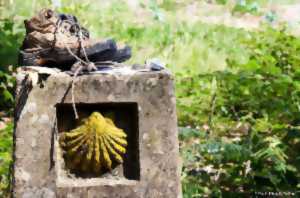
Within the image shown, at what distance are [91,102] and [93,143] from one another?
5.8 inches

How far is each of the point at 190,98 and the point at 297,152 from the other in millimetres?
1374

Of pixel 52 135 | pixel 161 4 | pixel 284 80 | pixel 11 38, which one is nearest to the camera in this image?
pixel 52 135

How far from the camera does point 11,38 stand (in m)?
6.38

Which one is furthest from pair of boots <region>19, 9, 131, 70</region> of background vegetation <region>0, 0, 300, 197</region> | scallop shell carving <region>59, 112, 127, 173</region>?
background vegetation <region>0, 0, 300, 197</region>

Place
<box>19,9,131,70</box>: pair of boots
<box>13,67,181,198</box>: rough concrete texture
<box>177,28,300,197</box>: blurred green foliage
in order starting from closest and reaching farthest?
<box>13,67,181,198</box>: rough concrete texture → <box>19,9,131,70</box>: pair of boots → <box>177,28,300,197</box>: blurred green foliage

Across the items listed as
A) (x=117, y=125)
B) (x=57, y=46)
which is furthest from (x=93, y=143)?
(x=57, y=46)

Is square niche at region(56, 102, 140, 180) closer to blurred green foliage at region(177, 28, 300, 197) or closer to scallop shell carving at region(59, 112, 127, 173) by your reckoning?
scallop shell carving at region(59, 112, 127, 173)

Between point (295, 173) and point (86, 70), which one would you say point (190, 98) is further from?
point (86, 70)

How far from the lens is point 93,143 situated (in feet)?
9.10

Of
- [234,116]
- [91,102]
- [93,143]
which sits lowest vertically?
[93,143]

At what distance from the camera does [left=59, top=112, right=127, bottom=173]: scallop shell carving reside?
276cm

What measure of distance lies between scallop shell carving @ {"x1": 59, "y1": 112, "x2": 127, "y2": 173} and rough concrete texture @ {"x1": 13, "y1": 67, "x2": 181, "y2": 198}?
49 millimetres

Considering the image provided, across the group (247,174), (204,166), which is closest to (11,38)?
(204,166)

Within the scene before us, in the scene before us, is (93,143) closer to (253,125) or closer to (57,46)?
(57,46)
